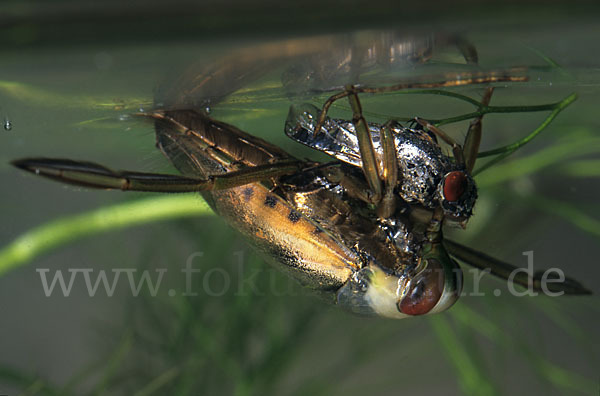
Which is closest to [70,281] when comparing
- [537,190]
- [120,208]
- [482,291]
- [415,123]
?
[120,208]

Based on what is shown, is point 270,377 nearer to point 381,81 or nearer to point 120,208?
point 120,208

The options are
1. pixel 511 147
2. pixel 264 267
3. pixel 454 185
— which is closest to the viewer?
pixel 454 185

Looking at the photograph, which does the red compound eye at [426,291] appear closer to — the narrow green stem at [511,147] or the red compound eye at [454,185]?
the red compound eye at [454,185]

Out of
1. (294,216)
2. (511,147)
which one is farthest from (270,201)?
(511,147)

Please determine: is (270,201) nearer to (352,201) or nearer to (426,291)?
(352,201)

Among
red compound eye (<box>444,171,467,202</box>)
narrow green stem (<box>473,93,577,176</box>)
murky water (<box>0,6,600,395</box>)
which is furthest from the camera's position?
murky water (<box>0,6,600,395</box>)

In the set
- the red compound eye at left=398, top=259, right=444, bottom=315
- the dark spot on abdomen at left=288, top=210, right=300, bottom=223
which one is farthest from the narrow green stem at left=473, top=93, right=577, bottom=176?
the dark spot on abdomen at left=288, top=210, right=300, bottom=223

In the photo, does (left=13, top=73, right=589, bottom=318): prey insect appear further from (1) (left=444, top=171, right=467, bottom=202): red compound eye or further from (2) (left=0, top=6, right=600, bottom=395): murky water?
(2) (left=0, top=6, right=600, bottom=395): murky water
